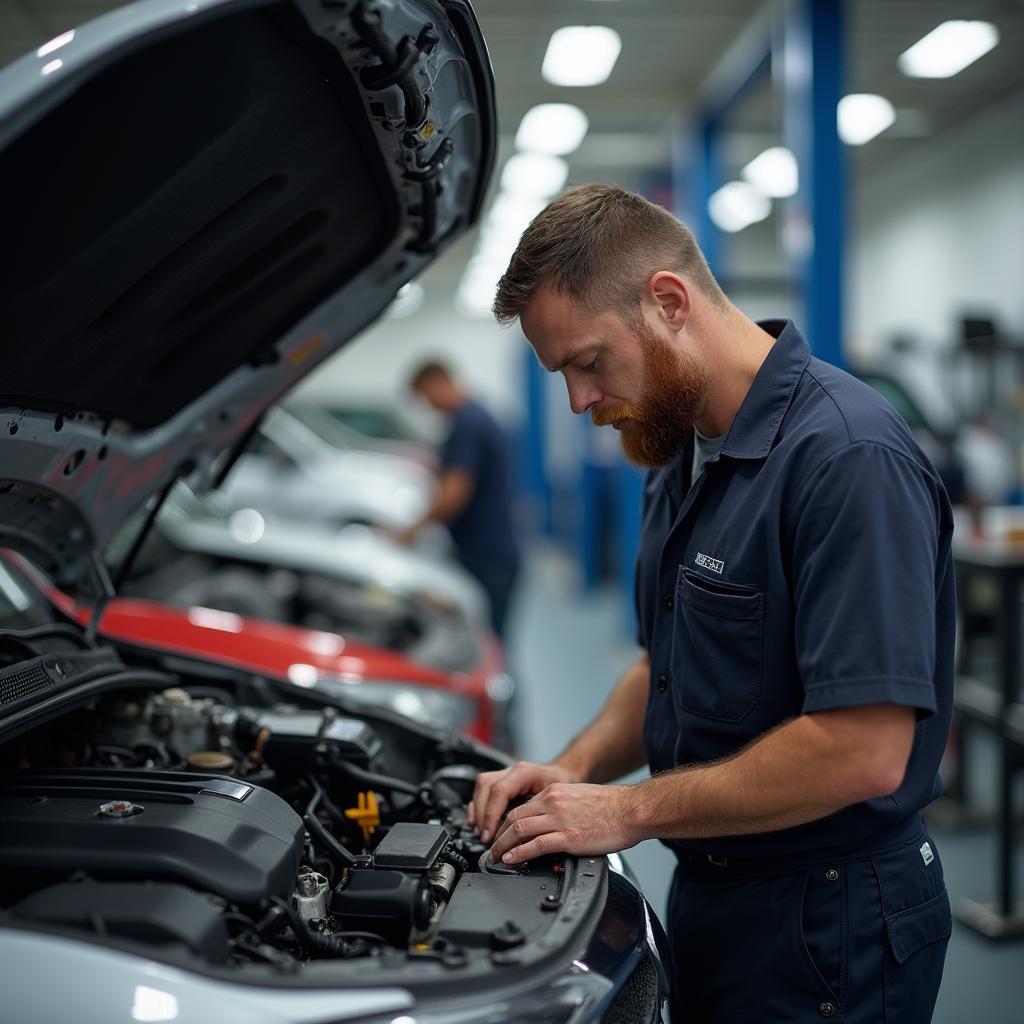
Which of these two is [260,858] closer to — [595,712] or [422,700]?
[422,700]

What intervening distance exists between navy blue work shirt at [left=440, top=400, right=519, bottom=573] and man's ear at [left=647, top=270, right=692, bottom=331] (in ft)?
12.1

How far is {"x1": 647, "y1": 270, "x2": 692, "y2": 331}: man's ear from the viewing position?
4.66 feet

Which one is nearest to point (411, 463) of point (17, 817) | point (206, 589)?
point (206, 589)

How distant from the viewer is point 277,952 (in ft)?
3.96

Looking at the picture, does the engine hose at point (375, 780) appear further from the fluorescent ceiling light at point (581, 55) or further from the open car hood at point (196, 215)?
the fluorescent ceiling light at point (581, 55)

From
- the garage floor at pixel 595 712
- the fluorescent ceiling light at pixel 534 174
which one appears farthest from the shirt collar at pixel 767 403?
the fluorescent ceiling light at pixel 534 174

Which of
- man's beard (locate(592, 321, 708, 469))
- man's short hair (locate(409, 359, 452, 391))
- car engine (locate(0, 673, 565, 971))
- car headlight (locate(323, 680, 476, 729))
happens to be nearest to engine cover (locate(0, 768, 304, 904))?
car engine (locate(0, 673, 565, 971))

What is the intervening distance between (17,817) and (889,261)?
11.7 metres

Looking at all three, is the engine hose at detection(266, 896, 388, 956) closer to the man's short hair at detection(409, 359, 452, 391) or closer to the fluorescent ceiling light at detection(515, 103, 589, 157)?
the man's short hair at detection(409, 359, 452, 391)

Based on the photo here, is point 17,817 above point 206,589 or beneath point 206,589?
above

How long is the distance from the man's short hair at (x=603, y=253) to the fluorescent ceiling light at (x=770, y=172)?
704 cm

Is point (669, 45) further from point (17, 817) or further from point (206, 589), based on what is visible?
point (17, 817)

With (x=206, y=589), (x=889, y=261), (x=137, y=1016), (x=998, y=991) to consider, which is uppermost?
(x=137, y=1016)

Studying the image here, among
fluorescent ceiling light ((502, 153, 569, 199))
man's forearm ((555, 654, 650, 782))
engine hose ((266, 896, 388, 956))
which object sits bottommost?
fluorescent ceiling light ((502, 153, 569, 199))
